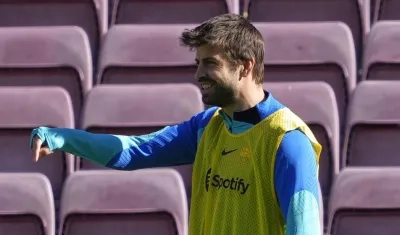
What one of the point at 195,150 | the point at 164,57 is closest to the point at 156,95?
the point at 164,57

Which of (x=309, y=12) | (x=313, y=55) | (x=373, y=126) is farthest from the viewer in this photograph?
(x=309, y=12)

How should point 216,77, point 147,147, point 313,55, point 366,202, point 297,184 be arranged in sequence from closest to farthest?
point 297,184, point 216,77, point 147,147, point 366,202, point 313,55

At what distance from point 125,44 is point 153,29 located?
0.36 ft

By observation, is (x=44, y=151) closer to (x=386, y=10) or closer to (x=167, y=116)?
(x=167, y=116)

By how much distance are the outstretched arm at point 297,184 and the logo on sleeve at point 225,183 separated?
8 centimetres

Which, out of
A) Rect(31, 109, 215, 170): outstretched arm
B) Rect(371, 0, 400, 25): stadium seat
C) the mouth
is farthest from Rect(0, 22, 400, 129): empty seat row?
the mouth

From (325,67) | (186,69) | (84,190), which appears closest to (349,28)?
(325,67)

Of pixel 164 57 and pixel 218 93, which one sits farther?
pixel 164 57

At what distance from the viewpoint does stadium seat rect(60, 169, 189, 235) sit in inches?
108

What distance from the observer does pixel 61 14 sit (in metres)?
3.66

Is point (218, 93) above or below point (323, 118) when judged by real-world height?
above

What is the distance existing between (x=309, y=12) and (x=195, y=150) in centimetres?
154

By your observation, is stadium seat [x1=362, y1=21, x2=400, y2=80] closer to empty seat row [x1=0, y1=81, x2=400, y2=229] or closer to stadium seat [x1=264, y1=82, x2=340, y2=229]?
empty seat row [x1=0, y1=81, x2=400, y2=229]

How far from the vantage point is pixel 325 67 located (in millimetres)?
3287
